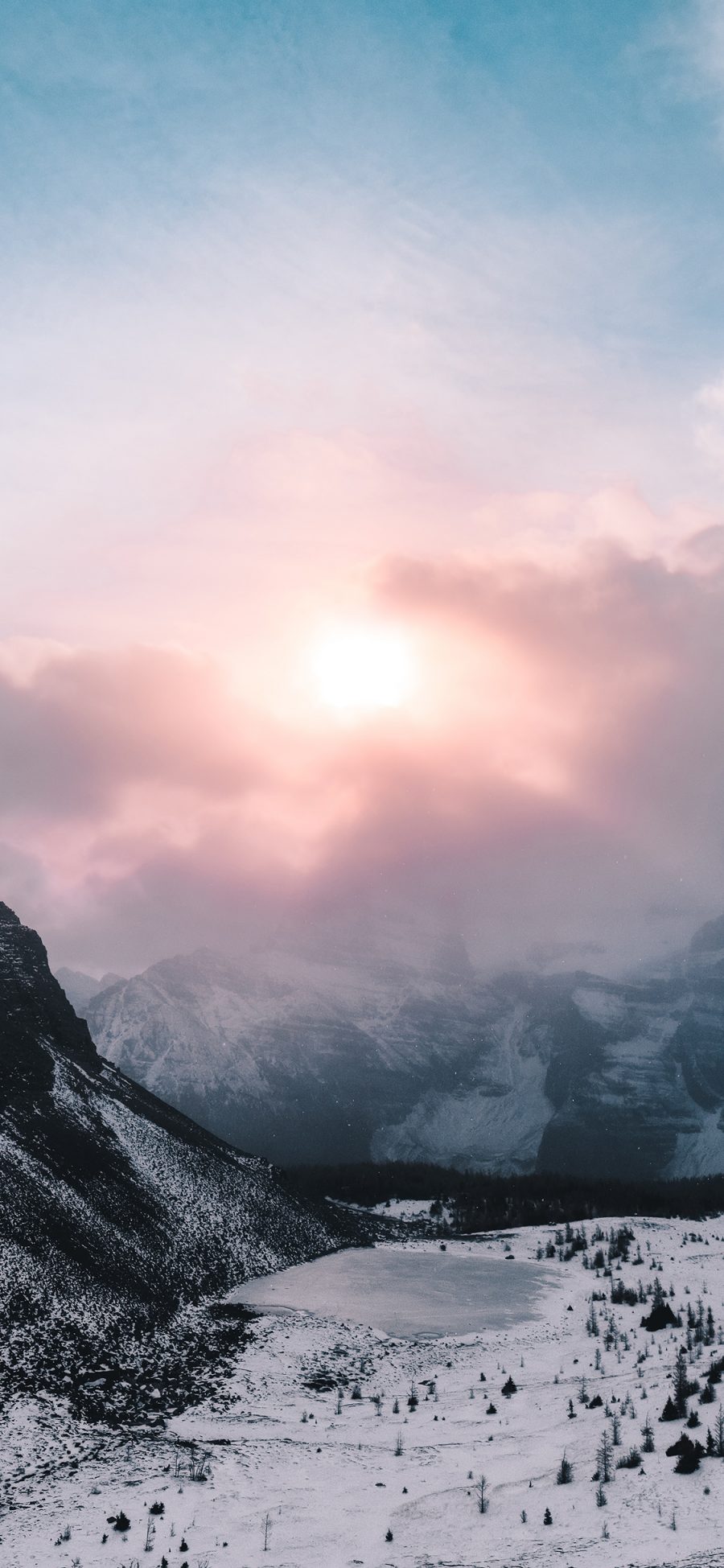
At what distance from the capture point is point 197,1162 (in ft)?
321

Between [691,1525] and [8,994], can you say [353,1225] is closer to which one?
[8,994]

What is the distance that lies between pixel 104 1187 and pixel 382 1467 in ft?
139

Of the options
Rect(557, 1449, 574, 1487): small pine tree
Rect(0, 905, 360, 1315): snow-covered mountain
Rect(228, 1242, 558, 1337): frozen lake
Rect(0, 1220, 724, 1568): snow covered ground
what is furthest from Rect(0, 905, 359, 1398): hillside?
Rect(557, 1449, 574, 1487): small pine tree

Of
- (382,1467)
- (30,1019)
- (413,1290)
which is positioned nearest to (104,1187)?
(413,1290)

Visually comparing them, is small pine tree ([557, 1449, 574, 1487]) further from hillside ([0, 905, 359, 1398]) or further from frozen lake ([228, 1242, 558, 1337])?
frozen lake ([228, 1242, 558, 1337])

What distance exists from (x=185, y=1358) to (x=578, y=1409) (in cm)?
2183

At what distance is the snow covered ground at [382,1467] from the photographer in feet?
106

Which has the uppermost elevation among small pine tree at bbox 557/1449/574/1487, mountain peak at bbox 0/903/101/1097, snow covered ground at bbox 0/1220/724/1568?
mountain peak at bbox 0/903/101/1097

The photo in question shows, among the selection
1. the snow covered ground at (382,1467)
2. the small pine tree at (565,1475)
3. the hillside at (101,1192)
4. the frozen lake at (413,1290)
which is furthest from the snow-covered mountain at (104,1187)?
the small pine tree at (565,1475)

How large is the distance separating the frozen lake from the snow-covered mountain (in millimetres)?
3975

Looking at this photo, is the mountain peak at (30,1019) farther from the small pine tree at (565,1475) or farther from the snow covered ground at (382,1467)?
the small pine tree at (565,1475)

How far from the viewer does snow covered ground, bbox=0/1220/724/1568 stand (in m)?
32.4

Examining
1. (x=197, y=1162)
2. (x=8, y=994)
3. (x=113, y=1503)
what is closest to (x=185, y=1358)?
(x=113, y=1503)

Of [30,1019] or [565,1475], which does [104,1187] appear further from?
[565,1475]
